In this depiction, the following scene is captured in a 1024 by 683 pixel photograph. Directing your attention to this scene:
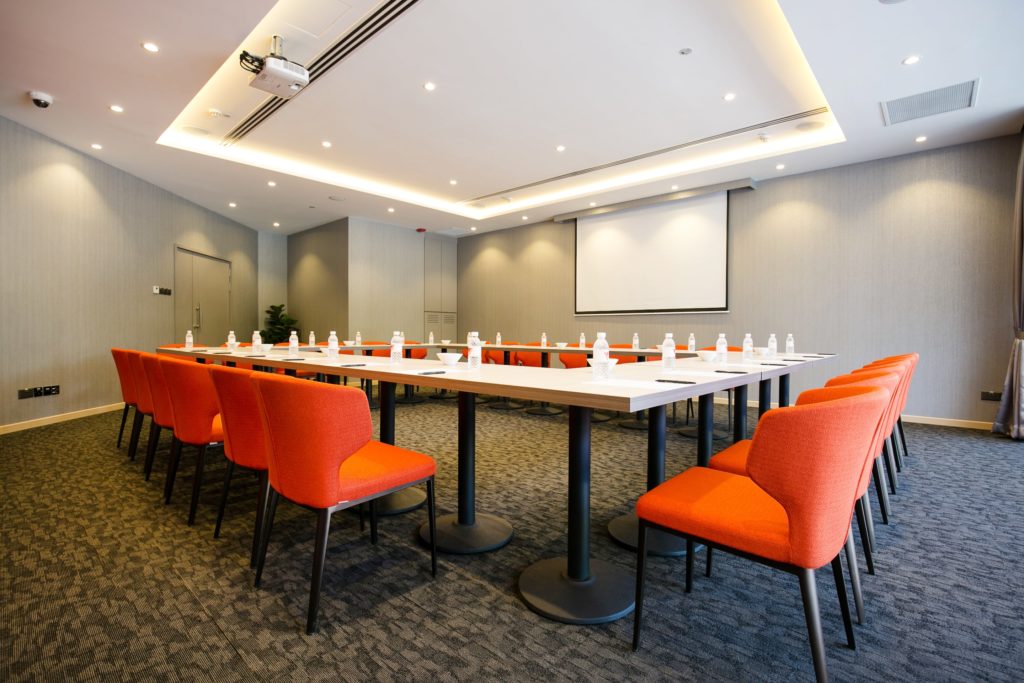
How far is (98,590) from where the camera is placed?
6.11 ft

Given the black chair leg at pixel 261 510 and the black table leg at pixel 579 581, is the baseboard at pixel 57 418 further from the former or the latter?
the black table leg at pixel 579 581

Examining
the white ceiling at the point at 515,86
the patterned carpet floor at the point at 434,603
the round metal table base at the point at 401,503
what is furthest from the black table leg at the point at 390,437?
the white ceiling at the point at 515,86

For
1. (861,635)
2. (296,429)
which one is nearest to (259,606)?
(296,429)

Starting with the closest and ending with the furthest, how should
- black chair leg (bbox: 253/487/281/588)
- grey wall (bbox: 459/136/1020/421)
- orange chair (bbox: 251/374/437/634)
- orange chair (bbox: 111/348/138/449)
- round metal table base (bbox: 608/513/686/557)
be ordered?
orange chair (bbox: 251/374/437/634), black chair leg (bbox: 253/487/281/588), round metal table base (bbox: 608/513/686/557), orange chair (bbox: 111/348/138/449), grey wall (bbox: 459/136/1020/421)

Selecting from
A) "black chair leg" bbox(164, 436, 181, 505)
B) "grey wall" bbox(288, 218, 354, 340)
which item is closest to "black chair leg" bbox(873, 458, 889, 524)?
"black chair leg" bbox(164, 436, 181, 505)

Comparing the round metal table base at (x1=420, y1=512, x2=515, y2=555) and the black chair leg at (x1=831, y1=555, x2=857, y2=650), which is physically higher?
the black chair leg at (x1=831, y1=555, x2=857, y2=650)

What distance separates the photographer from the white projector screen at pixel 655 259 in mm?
7023

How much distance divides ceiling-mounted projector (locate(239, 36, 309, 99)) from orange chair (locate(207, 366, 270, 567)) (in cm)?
272

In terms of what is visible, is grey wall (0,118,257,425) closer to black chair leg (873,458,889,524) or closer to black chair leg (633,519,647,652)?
black chair leg (633,519,647,652)

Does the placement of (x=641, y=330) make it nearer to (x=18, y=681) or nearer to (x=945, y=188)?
(x=945, y=188)

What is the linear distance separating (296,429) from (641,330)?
Answer: 6.95m

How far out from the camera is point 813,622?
1.19m

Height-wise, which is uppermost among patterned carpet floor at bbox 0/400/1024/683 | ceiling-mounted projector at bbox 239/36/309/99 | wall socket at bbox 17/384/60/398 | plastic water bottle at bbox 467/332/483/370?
ceiling-mounted projector at bbox 239/36/309/99

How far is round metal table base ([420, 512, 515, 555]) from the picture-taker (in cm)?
219
